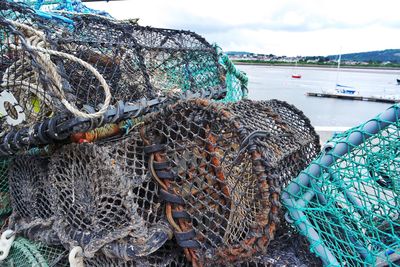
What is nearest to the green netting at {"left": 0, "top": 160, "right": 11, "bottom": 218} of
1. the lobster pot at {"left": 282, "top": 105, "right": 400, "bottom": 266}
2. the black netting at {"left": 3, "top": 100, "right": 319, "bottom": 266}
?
the black netting at {"left": 3, "top": 100, "right": 319, "bottom": 266}

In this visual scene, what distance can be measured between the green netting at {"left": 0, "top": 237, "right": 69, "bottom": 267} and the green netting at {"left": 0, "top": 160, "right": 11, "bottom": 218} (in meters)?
0.30

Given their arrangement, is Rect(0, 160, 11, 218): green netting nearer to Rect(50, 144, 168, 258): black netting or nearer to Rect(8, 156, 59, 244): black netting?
Rect(8, 156, 59, 244): black netting

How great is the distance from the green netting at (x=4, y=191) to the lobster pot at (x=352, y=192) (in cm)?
131

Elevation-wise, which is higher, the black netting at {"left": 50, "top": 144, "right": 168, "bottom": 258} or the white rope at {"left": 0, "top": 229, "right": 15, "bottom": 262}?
the black netting at {"left": 50, "top": 144, "right": 168, "bottom": 258}

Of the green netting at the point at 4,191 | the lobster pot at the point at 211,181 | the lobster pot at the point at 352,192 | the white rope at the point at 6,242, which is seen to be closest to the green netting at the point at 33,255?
the white rope at the point at 6,242

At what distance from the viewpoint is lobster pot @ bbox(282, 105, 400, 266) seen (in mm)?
1227

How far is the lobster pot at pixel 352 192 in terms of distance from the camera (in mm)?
1227

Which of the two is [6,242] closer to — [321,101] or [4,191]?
[4,191]

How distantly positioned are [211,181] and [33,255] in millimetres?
772

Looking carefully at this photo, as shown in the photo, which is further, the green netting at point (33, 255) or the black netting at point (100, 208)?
the green netting at point (33, 255)

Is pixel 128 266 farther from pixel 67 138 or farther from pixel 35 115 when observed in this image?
pixel 35 115

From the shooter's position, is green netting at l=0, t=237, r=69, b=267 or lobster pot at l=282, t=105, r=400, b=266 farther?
green netting at l=0, t=237, r=69, b=267

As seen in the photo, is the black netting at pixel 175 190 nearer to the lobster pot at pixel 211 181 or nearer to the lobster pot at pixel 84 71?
the lobster pot at pixel 211 181

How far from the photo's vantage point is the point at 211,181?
1.31 meters
